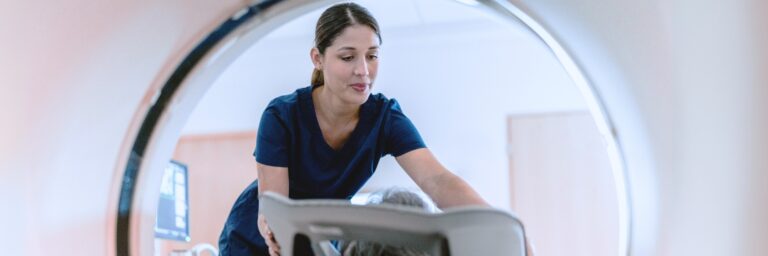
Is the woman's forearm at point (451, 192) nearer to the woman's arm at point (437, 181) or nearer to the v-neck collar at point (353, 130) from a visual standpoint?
the woman's arm at point (437, 181)

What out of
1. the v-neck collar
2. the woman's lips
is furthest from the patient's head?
the woman's lips

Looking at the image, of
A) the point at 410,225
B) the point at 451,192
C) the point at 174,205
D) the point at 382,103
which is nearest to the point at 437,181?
the point at 451,192

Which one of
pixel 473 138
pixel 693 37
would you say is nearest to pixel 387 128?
pixel 693 37

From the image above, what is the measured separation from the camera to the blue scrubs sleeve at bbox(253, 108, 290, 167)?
1.21m

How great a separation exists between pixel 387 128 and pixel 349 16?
0.19 metres

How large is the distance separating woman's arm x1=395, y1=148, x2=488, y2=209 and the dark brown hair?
0.22m

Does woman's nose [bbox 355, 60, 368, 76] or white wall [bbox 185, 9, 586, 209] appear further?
white wall [bbox 185, 9, 586, 209]

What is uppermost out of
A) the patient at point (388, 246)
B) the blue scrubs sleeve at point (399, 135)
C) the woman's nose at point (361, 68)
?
the woman's nose at point (361, 68)

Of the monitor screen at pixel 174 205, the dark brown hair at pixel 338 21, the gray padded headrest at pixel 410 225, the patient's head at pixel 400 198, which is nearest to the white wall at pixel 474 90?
the monitor screen at pixel 174 205

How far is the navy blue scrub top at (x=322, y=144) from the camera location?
1.22 m

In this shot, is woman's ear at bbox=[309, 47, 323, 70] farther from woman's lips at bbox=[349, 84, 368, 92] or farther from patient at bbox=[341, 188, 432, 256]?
patient at bbox=[341, 188, 432, 256]

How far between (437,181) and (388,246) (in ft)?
0.76

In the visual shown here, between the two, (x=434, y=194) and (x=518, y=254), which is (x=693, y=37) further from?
(x=434, y=194)

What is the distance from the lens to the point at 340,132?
1.25 m
